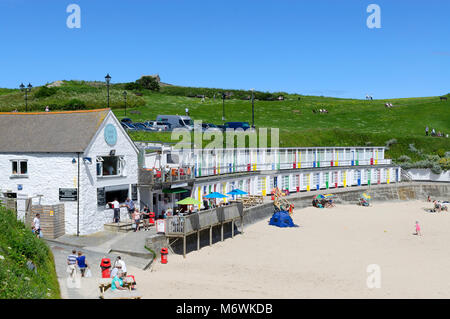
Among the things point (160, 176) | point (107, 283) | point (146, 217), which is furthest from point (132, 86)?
point (107, 283)

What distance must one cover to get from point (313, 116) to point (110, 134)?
7165 centimetres

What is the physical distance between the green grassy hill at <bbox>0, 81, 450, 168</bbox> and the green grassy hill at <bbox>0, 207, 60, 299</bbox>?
41617mm

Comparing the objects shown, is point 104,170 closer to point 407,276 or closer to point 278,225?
point 278,225

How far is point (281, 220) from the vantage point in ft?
113

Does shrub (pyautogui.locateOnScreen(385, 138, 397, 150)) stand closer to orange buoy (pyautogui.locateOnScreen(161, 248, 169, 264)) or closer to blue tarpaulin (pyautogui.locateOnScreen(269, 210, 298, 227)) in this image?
blue tarpaulin (pyautogui.locateOnScreen(269, 210, 298, 227))

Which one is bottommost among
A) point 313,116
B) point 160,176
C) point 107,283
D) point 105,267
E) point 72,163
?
point 107,283

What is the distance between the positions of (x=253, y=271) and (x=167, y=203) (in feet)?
33.5

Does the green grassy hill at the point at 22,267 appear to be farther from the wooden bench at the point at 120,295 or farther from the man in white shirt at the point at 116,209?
the man in white shirt at the point at 116,209

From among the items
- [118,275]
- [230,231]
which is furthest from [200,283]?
[230,231]

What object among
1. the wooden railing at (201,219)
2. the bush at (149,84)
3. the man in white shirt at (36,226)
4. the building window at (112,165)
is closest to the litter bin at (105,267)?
the wooden railing at (201,219)

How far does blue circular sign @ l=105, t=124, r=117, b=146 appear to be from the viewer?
2680 centimetres

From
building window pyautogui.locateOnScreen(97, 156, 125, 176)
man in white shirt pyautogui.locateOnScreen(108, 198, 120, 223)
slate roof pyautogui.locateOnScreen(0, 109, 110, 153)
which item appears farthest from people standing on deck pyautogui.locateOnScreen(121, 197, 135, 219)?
slate roof pyautogui.locateOnScreen(0, 109, 110, 153)

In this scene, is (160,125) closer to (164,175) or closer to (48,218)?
(164,175)

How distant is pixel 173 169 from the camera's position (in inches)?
1211
